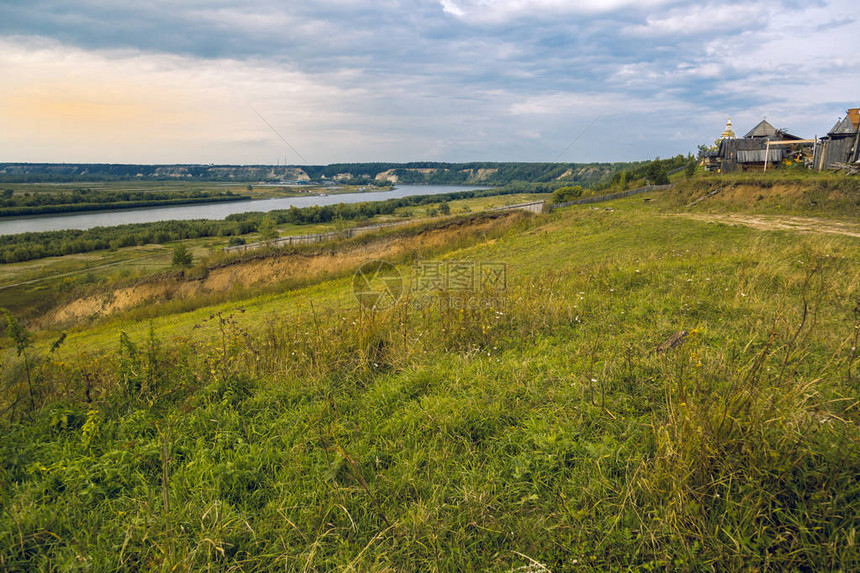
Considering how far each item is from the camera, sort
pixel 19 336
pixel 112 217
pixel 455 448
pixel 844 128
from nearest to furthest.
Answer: pixel 455 448 → pixel 19 336 → pixel 844 128 → pixel 112 217

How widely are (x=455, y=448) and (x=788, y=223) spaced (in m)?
16.6

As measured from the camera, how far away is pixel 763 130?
3438cm

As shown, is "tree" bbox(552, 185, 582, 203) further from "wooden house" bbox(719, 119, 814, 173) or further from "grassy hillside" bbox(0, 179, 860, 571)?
"grassy hillside" bbox(0, 179, 860, 571)

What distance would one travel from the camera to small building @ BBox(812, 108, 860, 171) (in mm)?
18938

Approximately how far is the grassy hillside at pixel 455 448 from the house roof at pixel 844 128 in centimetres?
2451

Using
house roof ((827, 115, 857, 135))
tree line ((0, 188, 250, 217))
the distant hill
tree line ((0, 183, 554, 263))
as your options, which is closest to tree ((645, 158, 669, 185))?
house roof ((827, 115, 857, 135))

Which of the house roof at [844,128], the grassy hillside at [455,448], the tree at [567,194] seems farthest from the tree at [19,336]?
the tree at [567,194]

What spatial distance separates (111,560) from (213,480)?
27.6 inches

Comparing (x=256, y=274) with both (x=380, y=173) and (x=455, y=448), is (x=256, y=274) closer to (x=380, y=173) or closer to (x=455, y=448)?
(x=455, y=448)

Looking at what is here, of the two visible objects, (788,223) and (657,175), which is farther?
(657,175)

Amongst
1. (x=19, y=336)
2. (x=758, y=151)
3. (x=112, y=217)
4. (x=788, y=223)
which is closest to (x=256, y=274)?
(x=19, y=336)

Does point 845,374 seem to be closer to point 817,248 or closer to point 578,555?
point 578,555

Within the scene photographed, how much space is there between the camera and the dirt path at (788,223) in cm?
1195

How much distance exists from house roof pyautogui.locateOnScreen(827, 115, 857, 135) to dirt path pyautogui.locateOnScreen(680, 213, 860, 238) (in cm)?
1205
